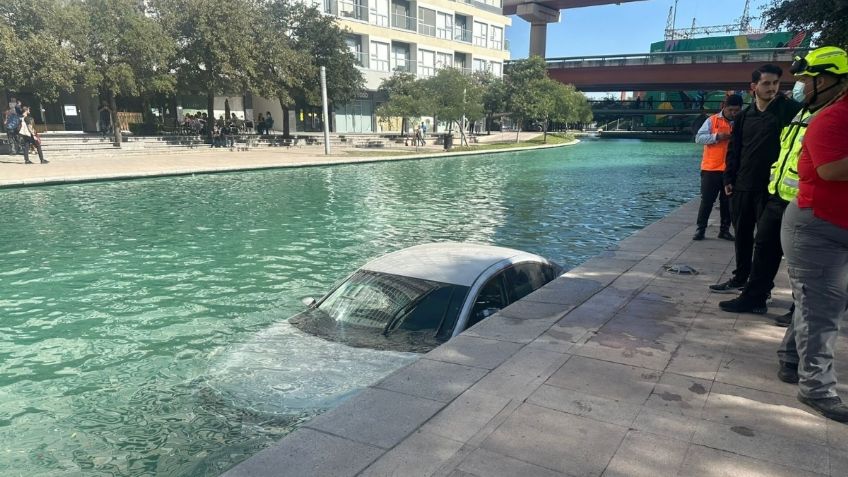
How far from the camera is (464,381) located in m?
3.66

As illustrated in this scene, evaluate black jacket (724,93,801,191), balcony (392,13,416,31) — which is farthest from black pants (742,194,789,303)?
balcony (392,13,416,31)

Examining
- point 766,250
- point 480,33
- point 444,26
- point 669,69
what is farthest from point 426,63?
point 766,250

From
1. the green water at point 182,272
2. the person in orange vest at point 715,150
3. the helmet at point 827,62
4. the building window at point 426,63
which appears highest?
the building window at point 426,63

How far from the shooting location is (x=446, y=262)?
5.16 m

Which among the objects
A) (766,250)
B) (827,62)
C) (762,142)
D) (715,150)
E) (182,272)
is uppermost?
(827,62)

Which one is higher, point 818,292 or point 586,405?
point 818,292

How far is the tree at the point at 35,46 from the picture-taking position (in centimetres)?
2284

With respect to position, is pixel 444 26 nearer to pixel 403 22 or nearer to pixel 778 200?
pixel 403 22

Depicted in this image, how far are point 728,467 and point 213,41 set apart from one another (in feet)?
102

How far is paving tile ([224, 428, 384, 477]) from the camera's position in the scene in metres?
2.69

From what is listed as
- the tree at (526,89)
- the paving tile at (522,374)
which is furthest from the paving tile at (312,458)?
the tree at (526,89)

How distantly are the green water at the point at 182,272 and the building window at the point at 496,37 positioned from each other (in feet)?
149

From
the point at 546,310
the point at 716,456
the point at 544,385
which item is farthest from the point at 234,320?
the point at 716,456

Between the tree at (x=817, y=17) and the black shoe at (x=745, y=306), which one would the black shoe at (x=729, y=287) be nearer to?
the black shoe at (x=745, y=306)
